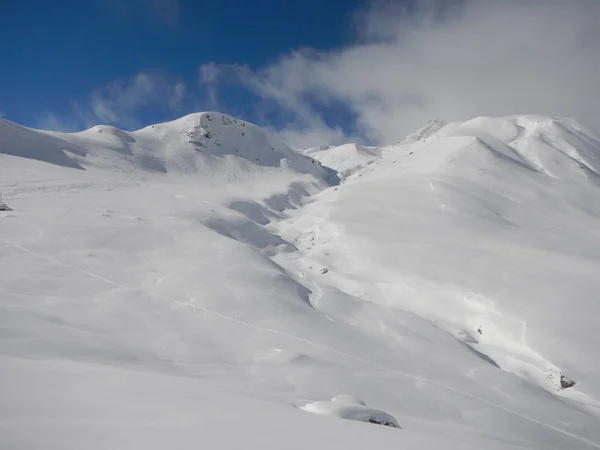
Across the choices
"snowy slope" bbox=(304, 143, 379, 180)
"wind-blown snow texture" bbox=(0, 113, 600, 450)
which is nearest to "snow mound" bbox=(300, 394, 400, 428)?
"wind-blown snow texture" bbox=(0, 113, 600, 450)

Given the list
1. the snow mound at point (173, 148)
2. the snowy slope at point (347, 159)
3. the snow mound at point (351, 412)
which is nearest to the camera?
the snow mound at point (351, 412)

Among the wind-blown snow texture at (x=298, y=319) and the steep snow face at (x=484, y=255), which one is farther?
the steep snow face at (x=484, y=255)

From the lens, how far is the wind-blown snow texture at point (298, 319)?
5164 millimetres

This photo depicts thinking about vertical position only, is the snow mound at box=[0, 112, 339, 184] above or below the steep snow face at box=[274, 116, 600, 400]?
above

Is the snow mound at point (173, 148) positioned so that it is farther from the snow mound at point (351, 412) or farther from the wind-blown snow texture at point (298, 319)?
the snow mound at point (351, 412)

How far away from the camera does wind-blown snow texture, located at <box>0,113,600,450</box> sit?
5164 millimetres

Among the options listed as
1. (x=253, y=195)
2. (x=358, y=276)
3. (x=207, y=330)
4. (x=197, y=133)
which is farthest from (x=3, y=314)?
(x=197, y=133)

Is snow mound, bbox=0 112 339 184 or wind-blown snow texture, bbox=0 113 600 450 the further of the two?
snow mound, bbox=0 112 339 184

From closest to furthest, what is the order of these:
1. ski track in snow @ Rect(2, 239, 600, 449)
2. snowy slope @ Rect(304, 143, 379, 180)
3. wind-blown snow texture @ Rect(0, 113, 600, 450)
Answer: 1. wind-blown snow texture @ Rect(0, 113, 600, 450)
2. ski track in snow @ Rect(2, 239, 600, 449)
3. snowy slope @ Rect(304, 143, 379, 180)

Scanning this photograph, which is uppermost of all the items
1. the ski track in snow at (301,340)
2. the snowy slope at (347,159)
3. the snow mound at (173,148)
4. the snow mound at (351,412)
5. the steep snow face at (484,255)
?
the snowy slope at (347,159)

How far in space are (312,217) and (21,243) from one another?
29.7 meters

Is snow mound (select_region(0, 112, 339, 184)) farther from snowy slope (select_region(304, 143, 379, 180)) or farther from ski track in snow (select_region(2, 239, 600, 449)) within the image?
ski track in snow (select_region(2, 239, 600, 449))

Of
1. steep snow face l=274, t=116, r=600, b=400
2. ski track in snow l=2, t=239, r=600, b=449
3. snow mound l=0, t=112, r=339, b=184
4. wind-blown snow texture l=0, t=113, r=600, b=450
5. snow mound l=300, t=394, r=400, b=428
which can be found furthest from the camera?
snow mound l=0, t=112, r=339, b=184

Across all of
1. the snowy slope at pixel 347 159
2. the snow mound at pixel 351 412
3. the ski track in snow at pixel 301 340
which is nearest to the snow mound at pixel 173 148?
the snowy slope at pixel 347 159
